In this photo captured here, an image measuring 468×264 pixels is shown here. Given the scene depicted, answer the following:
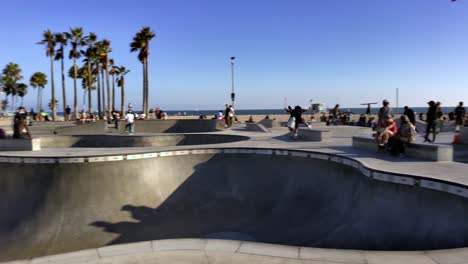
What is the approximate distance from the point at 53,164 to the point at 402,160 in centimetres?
1105

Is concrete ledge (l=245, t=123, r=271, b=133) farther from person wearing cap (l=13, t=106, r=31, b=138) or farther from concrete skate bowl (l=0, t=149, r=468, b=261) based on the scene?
person wearing cap (l=13, t=106, r=31, b=138)

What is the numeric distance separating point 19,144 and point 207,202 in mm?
8735

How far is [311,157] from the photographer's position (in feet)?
38.1

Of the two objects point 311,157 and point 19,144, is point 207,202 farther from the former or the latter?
point 19,144

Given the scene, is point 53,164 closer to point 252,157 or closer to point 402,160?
point 252,157

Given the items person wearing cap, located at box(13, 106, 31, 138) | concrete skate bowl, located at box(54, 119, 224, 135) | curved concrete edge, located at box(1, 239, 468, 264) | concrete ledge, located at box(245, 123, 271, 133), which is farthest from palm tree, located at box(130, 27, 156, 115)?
curved concrete edge, located at box(1, 239, 468, 264)

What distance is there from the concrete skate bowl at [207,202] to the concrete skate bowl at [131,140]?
20.1ft

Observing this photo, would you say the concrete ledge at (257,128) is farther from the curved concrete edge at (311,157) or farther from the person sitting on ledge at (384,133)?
the person sitting on ledge at (384,133)

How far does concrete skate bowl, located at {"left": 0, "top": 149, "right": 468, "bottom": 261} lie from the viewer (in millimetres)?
7688

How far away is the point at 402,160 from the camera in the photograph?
9.98m

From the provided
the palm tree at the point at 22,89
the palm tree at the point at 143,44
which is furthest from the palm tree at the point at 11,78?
the palm tree at the point at 143,44

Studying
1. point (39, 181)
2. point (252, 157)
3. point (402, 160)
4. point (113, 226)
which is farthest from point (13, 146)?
point (402, 160)

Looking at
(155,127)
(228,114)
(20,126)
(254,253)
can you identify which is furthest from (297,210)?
(155,127)

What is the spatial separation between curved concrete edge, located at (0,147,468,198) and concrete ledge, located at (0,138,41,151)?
2094mm
